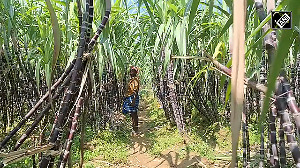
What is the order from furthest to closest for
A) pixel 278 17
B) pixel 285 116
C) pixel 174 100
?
1. pixel 174 100
2. pixel 285 116
3. pixel 278 17

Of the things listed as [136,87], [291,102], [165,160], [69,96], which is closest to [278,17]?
[291,102]

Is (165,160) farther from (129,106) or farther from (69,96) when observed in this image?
(69,96)

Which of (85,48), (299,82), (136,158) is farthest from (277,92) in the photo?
A: (136,158)

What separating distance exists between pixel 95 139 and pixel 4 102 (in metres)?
0.84


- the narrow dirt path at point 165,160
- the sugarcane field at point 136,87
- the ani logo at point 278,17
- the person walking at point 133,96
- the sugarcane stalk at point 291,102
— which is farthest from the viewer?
the person walking at point 133,96

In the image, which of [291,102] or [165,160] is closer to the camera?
[291,102]

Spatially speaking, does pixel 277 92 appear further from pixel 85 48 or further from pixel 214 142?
pixel 214 142

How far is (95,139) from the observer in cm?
258

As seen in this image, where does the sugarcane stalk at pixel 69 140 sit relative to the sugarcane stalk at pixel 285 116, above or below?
below

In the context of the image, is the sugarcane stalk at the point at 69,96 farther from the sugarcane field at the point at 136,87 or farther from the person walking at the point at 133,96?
the person walking at the point at 133,96

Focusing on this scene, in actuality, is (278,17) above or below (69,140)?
above

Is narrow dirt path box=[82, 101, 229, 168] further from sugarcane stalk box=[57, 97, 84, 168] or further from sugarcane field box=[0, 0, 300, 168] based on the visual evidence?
sugarcane stalk box=[57, 97, 84, 168]

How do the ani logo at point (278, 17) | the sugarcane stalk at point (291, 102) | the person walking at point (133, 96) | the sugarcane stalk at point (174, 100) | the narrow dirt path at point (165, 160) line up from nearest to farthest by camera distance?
the ani logo at point (278, 17), the sugarcane stalk at point (291, 102), the narrow dirt path at point (165, 160), the sugarcane stalk at point (174, 100), the person walking at point (133, 96)

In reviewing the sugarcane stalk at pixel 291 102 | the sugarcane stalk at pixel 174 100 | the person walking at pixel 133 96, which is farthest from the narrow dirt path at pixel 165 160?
the sugarcane stalk at pixel 291 102
